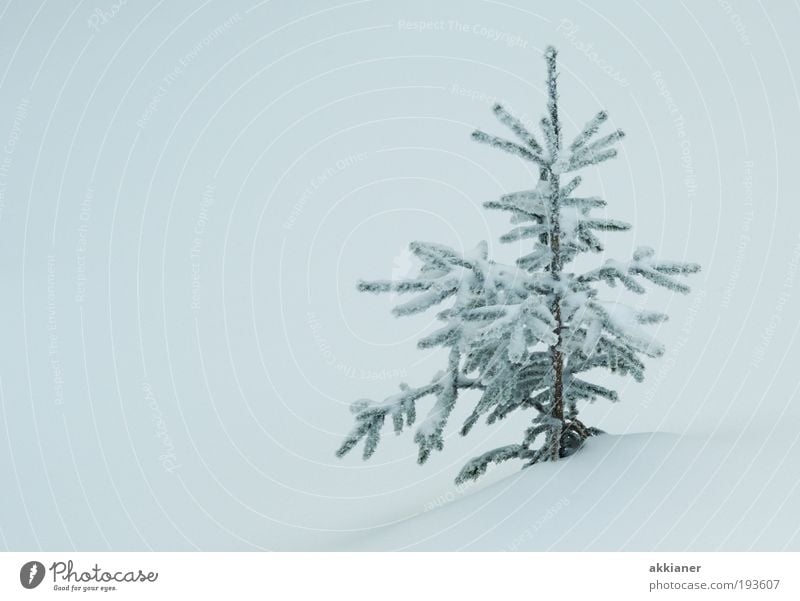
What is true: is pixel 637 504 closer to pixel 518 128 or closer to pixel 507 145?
pixel 507 145

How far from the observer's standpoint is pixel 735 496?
6.39m

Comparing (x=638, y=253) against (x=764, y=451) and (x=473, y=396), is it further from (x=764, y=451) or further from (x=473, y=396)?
(x=473, y=396)

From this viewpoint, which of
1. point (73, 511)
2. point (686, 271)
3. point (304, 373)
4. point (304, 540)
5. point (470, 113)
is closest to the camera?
point (686, 271)

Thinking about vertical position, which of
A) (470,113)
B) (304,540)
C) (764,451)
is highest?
(470,113)

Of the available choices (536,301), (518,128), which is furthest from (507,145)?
(536,301)

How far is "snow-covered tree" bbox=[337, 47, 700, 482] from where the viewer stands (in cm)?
695

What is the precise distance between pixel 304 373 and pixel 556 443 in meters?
13.8
